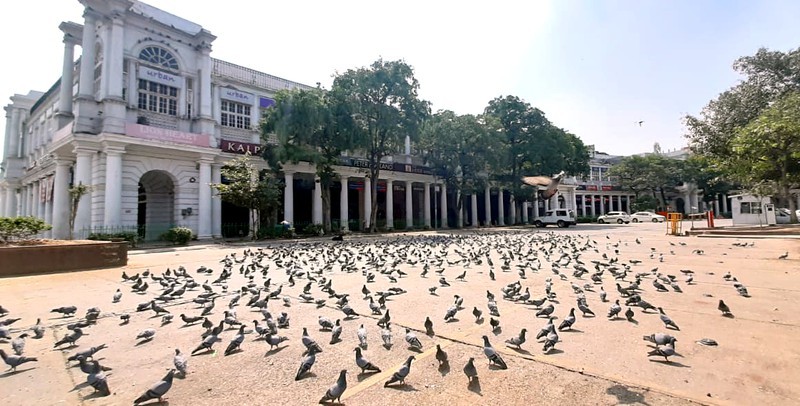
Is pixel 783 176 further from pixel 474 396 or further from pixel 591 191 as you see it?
pixel 591 191

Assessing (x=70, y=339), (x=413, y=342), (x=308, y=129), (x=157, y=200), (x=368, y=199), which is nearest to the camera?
(x=413, y=342)

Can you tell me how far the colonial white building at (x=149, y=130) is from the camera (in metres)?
21.8

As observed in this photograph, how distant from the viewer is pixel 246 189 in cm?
2314

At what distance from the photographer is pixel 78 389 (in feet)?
10.6

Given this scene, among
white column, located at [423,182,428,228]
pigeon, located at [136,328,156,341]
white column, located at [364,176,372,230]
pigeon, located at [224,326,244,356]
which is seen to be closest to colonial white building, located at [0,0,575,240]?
white column, located at [364,176,372,230]

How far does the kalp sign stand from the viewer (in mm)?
26542

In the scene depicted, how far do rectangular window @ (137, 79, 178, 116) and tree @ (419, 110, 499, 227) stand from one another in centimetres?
1974

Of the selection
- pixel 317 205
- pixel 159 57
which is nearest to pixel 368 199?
pixel 317 205

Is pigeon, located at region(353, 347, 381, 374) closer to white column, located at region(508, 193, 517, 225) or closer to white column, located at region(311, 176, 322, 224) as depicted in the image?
white column, located at region(311, 176, 322, 224)

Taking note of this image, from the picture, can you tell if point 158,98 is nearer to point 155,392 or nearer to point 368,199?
point 368,199

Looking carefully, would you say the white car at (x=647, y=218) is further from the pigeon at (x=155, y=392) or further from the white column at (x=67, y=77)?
the white column at (x=67, y=77)

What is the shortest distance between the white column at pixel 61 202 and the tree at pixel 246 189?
391 inches

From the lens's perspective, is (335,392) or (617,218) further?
(617,218)

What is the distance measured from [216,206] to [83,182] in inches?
282
